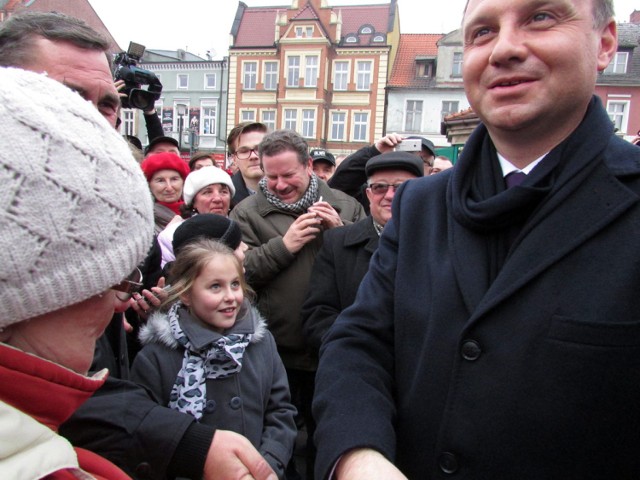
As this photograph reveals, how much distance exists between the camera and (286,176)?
331cm

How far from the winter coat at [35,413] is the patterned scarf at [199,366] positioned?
3.94 feet

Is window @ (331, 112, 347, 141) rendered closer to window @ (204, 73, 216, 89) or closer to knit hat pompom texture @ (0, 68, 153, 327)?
window @ (204, 73, 216, 89)

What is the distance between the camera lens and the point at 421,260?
1.34 metres

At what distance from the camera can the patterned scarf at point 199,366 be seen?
207 centimetres

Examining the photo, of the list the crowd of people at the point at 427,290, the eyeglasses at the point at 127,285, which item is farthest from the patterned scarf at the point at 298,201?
the eyeglasses at the point at 127,285

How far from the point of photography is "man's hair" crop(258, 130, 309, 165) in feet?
10.9

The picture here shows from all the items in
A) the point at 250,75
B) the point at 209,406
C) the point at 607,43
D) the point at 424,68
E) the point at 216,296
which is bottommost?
the point at 209,406

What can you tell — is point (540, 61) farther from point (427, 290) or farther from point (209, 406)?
point (209, 406)

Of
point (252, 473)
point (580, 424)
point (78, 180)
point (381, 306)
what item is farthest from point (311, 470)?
point (78, 180)

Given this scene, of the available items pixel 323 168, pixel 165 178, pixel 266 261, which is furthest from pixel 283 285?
pixel 323 168

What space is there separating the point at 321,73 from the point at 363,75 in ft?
8.31

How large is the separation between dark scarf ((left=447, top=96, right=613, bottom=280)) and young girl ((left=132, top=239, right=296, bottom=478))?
4.32ft

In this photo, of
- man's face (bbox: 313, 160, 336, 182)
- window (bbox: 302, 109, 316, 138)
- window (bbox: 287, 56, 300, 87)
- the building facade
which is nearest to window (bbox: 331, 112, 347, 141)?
the building facade

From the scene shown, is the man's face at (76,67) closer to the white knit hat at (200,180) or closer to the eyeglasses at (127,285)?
the eyeglasses at (127,285)
